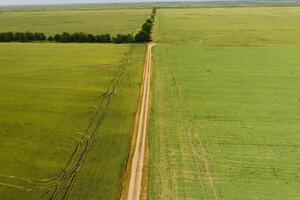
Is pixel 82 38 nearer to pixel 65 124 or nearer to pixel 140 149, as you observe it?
pixel 65 124

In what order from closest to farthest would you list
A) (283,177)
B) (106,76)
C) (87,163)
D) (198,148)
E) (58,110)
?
(283,177) < (87,163) < (198,148) < (58,110) < (106,76)

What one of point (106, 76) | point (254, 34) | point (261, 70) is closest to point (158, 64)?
point (106, 76)

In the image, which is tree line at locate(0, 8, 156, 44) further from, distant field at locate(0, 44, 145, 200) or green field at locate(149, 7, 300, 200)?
distant field at locate(0, 44, 145, 200)

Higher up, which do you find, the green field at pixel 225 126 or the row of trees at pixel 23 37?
the row of trees at pixel 23 37

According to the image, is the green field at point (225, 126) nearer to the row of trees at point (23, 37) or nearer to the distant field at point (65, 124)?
the distant field at point (65, 124)

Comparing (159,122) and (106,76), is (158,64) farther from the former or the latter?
(159,122)

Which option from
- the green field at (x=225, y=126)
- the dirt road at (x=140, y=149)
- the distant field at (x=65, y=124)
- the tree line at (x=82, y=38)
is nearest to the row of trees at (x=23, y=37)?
the tree line at (x=82, y=38)
